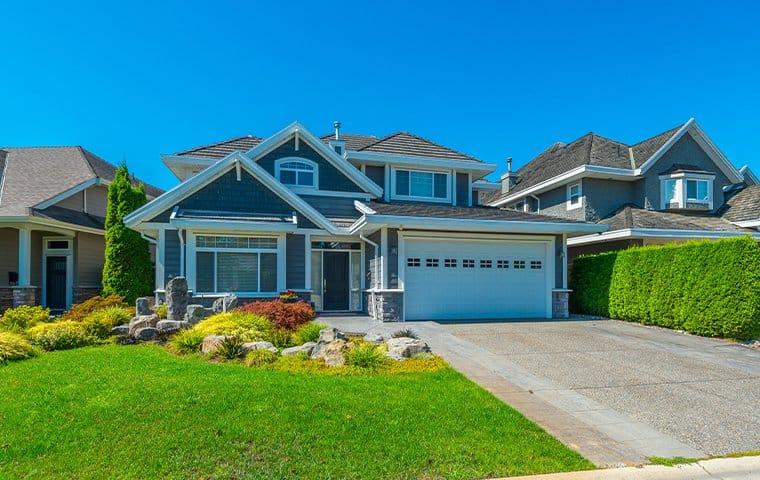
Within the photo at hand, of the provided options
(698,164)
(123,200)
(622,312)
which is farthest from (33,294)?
(698,164)

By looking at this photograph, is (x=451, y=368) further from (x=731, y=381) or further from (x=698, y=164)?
(x=698, y=164)

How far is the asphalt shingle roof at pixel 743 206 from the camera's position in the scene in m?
19.7

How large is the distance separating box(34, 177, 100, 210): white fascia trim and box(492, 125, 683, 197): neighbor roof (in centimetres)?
2062

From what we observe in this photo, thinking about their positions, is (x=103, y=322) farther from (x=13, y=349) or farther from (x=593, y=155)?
(x=593, y=155)

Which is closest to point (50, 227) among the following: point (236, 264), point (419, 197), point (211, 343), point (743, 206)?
point (236, 264)

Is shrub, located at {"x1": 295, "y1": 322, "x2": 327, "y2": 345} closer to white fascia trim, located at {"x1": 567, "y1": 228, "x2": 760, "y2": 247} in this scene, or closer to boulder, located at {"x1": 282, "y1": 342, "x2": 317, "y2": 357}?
boulder, located at {"x1": 282, "y1": 342, "x2": 317, "y2": 357}

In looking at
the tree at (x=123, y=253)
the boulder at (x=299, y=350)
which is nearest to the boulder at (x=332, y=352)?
the boulder at (x=299, y=350)

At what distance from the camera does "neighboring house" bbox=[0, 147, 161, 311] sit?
645 inches

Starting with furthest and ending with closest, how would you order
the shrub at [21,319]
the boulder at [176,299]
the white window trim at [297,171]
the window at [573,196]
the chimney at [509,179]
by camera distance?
the chimney at [509,179], the window at [573,196], the white window trim at [297,171], the boulder at [176,299], the shrub at [21,319]

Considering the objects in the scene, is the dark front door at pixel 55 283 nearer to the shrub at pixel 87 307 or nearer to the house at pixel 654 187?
the shrub at pixel 87 307

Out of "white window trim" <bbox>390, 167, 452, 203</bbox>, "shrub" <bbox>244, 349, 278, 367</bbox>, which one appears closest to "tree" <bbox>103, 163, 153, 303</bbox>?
"white window trim" <bbox>390, 167, 452, 203</bbox>

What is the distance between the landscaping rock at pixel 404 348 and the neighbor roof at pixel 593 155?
15.4 meters

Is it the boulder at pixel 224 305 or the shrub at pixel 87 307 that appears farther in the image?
the shrub at pixel 87 307

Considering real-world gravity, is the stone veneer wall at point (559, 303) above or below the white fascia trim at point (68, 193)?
below
